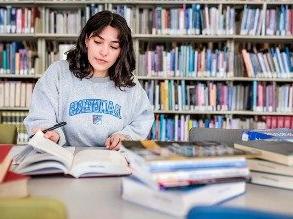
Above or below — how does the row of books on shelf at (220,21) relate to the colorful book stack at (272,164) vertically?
above

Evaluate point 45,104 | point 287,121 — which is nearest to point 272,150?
point 45,104

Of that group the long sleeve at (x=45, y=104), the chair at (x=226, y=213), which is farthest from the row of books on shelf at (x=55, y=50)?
the chair at (x=226, y=213)

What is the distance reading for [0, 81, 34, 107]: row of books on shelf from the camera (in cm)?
375

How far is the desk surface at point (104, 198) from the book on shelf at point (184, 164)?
7cm

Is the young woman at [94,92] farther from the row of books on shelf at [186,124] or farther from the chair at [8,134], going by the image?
the row of books on shelf at [186,124]

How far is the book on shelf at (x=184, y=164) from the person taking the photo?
2.99ft

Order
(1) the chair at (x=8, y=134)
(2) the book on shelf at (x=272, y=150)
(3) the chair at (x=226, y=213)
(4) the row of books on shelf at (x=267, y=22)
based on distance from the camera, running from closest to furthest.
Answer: (3) the chair at (x=226, y=213), (2) the book on shelf at (x=272, y=150), (1) the chair at (x=8, y=134), (4) the row of books on shelf at (x=267, y=22)

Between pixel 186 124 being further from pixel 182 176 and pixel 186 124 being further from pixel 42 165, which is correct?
pixel 182 176

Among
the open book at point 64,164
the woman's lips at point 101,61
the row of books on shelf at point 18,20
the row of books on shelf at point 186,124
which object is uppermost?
the row of books on shelf at point 18,20

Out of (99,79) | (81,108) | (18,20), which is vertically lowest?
(81,108)

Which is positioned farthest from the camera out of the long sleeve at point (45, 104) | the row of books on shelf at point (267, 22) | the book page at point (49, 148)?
the row of books on shelf at point (267, 22)

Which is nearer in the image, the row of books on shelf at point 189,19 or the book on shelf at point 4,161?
the book on shelf at point 4,161

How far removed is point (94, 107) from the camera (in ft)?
6.36

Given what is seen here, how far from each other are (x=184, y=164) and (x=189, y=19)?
286cm
